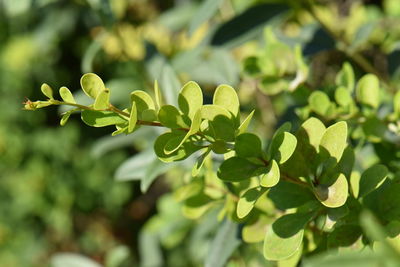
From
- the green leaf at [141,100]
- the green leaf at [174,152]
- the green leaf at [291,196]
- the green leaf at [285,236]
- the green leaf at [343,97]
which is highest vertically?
the green leaf at [141,100]

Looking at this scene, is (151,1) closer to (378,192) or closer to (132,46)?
(132,46)

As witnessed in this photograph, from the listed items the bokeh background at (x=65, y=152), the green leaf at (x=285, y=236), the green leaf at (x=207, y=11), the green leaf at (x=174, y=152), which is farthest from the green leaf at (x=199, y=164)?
the bokeh background at (x=65, y=152)

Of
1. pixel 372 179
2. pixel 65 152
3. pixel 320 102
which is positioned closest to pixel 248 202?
pixel 372 179

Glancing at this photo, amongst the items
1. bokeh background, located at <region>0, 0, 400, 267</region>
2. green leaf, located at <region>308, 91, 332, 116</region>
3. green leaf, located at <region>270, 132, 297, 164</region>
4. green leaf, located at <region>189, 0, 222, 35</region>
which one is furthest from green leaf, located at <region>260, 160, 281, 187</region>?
bokeh background, located at <region>0, 0, 400, 267</region>

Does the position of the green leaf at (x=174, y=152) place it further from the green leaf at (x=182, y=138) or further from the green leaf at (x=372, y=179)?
the green leaf at (x=372, y=179)

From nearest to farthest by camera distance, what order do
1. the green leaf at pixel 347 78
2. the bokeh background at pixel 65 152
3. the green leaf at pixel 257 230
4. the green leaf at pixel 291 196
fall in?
the green leaf at pixel 291 196 < the green leaf at pixel 257 230 < the green leaf at pixel 347 78 < the bokeh background at pixel 65 152

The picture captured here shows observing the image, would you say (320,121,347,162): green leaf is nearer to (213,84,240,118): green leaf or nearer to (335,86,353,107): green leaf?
(213,84,240,118): green leaf
